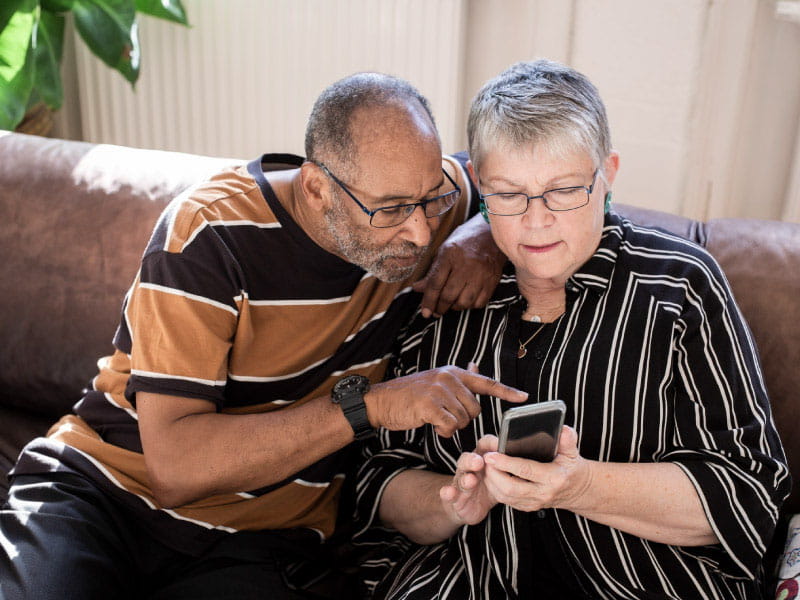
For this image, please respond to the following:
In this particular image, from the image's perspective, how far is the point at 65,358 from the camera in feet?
6.72

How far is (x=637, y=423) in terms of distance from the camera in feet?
4.83

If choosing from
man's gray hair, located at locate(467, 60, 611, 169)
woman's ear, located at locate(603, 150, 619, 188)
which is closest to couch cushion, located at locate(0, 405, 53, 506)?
man's gray hair, located at locate(467, 60, 611, 169)

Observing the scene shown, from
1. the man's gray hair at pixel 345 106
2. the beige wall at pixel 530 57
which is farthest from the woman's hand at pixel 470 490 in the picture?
the beige wall at pixel 530 57

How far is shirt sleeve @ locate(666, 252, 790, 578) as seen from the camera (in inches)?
54.4

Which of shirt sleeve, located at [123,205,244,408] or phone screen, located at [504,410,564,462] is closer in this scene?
phone screen, located at [504,410,564,462]

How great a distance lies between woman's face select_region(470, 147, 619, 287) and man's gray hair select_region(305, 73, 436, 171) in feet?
0.67

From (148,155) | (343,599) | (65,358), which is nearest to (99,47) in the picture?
(148,155)

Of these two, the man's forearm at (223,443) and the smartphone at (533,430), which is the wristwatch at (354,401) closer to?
the man's forearm at (223,443)

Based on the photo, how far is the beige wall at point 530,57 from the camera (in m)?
2.44

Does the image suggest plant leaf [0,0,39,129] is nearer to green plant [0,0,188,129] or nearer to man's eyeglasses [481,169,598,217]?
green plant [0,0,188,129]

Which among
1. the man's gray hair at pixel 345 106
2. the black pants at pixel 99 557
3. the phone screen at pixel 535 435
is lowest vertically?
the black pants at pixel 99 557

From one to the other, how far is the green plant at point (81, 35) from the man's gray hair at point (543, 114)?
1742 millimetres

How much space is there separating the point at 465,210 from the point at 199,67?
1.62 meters

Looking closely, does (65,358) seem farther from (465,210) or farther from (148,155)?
(465,210)
